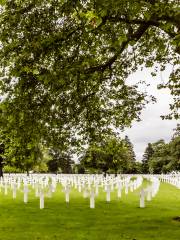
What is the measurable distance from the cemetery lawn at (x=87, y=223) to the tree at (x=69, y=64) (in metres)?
3.17

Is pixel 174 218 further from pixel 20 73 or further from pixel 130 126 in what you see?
pixel 20 73

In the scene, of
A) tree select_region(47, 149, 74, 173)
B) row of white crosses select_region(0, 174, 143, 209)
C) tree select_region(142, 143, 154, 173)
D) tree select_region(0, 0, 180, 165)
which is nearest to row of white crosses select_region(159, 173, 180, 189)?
row of white crosses select_region(0, 174, 143, 209)

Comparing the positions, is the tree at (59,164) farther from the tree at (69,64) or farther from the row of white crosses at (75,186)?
the tree at (69,64)

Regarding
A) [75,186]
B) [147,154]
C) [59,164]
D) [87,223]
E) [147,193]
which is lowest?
[87,223]

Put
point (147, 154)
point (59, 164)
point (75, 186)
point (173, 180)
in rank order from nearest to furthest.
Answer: point (75, 186) → point (173, 180) → point (59, 164) → point (147, 154)

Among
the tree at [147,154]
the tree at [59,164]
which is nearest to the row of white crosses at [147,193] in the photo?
the tree at [59,164]

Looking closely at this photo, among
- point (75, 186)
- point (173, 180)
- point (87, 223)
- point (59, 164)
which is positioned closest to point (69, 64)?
point (87, 223)

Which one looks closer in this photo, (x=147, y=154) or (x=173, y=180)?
(x=173, y=180)

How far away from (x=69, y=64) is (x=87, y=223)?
19.1ft

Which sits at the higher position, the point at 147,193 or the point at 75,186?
the point at 147,193

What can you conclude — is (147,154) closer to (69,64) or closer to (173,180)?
(173,180)

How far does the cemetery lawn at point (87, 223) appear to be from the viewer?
13781mm

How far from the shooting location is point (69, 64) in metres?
14.6

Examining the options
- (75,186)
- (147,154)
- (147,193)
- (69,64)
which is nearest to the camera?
(69,64)
